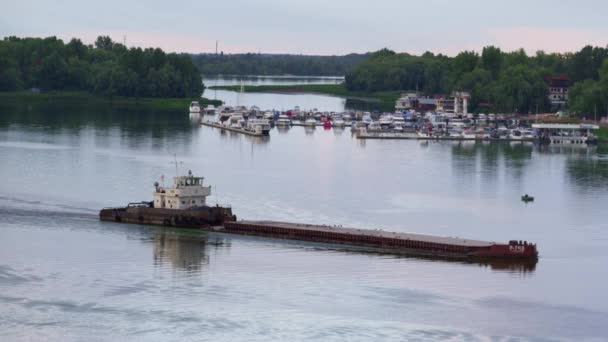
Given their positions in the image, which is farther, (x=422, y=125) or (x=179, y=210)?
(x=422, y=125)

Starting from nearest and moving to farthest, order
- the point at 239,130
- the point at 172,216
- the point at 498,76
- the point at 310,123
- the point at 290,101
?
the point at 172,216 < the point at 239,130 < the point at 310,123 < the point at 498,76 < the point at 290,101

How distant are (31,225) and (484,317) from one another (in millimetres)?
21769

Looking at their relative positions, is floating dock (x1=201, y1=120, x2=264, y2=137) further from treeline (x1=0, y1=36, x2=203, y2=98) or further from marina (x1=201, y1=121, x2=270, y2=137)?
treeline (x1=0, y1=36, x2=203, y2=98)

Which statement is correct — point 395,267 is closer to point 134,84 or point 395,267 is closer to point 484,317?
point 484,317

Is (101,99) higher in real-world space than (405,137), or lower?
higher

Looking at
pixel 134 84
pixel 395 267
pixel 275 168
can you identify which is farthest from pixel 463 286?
pixel 134 84

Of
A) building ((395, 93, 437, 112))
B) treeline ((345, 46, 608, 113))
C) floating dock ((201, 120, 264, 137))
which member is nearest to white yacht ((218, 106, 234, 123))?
floating dock ((201, 120, 264, 137))

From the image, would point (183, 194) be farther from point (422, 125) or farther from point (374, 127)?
point (422, 125)

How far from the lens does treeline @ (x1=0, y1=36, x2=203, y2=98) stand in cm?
15062

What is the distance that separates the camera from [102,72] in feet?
500

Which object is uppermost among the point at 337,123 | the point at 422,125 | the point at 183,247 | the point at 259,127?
the point at 422,125

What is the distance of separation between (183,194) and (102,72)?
102 m

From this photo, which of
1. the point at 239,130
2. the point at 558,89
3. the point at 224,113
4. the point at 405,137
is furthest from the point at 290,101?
the point at 405,137

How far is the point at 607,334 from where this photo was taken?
36.3m
